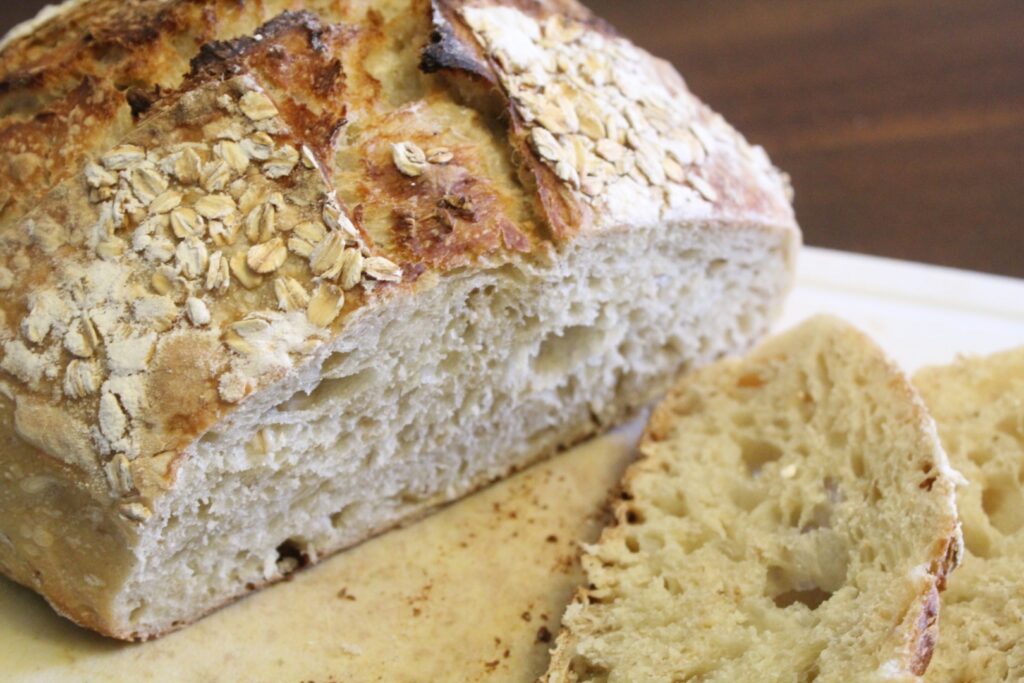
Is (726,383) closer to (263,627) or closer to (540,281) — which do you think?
(540,281)

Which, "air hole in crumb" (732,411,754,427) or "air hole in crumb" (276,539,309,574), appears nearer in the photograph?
"air hole in crumb" (276,539,309,574)

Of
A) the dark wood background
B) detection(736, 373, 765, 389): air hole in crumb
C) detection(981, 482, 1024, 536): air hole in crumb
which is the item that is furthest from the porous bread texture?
the dark wood background

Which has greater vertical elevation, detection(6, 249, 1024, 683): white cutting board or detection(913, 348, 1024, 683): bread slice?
detection(6, 249, 1024, 683): white cutting board

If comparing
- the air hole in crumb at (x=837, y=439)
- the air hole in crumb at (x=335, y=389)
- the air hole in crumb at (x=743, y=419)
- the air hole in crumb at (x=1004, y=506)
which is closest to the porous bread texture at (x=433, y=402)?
the air hole in crumb at (x=335, y=389)

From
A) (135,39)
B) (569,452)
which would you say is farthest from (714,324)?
(135,39)

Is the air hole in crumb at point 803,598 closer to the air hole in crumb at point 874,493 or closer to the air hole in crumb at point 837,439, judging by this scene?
the air hole in crumb at point 874,493

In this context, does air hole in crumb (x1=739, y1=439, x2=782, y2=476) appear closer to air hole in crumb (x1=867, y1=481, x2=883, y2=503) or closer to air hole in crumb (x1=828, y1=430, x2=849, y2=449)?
air hole in crumb (x1=828, y1=430, x2=849, y2=449)

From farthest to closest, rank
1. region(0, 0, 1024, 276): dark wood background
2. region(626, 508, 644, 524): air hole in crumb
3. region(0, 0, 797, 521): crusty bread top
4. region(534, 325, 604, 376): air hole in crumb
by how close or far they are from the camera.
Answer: region(0, 0, 1024, 276): dark wood background
region(534, 325, 604, 376): air hole in crumb
region(626, 508, 644, 524): air hole in crumb
region(0, 0, 797, 521): crusty bread top

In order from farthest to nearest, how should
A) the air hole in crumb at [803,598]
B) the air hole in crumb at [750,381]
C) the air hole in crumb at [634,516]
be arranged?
the air hole in crumb at [750,381] < the air hole in crumb at [634,516] < the air hole in crumb at [803,598]
